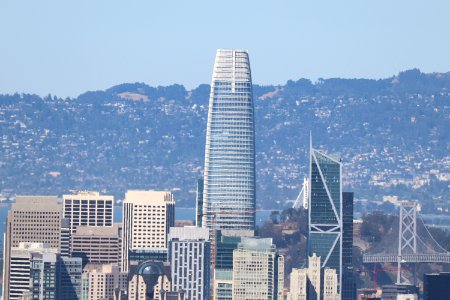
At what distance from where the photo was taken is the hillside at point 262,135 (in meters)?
140

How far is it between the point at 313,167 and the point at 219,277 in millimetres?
16450

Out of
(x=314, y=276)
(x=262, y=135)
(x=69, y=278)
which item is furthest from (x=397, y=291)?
(x=262, y=135)

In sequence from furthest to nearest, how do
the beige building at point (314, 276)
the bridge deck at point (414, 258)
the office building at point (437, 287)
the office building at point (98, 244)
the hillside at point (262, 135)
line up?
the hillside at point (262, 135) → the bridge deck at point (414, 258) → the office building at point (98, 244) → the beige building at point (314, 276) → the office building at point (437, 287)

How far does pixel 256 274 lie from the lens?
62.7m

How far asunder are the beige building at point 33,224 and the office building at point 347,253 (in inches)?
379

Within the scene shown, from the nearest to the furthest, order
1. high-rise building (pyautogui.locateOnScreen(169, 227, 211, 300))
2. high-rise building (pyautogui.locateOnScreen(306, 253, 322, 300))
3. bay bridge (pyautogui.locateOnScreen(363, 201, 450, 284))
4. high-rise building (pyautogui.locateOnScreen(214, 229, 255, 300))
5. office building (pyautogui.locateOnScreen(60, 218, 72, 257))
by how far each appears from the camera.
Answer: high-rise building (pyautogui.locateOnScreen(214, 229, 255, 300))
high-rise building (pyautogui.locateOnScreen(169, 227, 211, 300))
high-rise building (pyautogui.locateOnScreen(306, 253, 322, 300))
office building (pyautogui.locateOnScreen(60, 218, 72, 257))
bay bridge (pyautogui.locateOnScreen(363, 201, 450, 284))

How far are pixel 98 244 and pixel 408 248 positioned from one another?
23.1 m

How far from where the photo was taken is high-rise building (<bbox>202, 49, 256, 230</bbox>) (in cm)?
8606

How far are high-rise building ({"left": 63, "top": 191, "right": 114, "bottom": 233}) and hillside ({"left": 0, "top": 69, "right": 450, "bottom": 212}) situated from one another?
4817 cm

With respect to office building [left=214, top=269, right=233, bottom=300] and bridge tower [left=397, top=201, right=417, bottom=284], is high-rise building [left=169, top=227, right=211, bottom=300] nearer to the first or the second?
office building [left=214, top=269, right=233, bottom=300]

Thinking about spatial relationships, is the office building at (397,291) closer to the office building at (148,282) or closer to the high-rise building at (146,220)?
the high-rise building at (146,220)

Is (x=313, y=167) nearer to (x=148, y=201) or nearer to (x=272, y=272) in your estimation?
(x=148, y=201)

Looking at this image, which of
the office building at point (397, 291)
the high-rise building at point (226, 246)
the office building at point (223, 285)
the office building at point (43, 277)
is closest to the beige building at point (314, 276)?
the high-rise building at point (226, 246)

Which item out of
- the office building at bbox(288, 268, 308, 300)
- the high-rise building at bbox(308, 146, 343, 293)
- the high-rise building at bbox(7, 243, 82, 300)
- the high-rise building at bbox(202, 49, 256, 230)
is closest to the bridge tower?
the high-rise building at bbox(202, 49, 256, 230)
